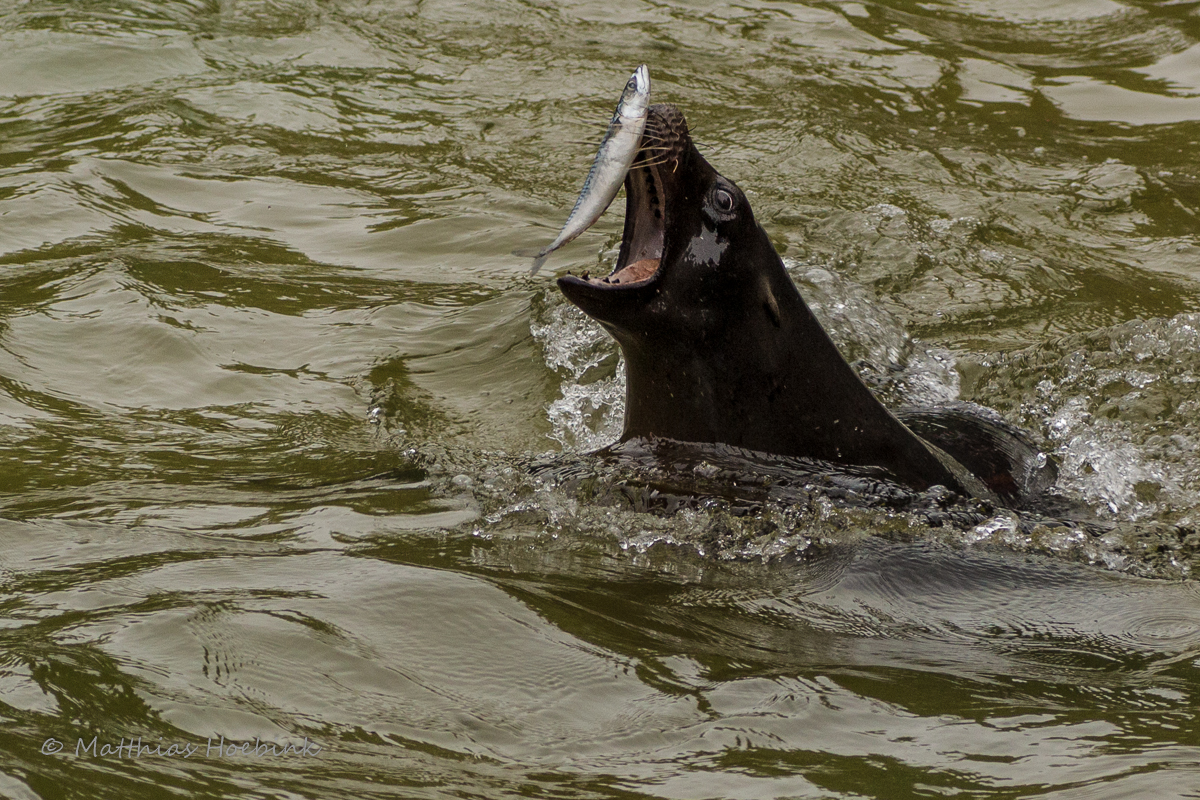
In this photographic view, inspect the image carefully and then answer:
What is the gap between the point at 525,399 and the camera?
17.4 ft

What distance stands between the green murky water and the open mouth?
0.68m

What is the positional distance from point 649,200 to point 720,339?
0.46 meters

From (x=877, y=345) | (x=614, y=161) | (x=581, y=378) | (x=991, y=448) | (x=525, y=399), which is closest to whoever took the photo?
(x=614, y=161)

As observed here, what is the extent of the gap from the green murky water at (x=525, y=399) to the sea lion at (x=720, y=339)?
1.16ft

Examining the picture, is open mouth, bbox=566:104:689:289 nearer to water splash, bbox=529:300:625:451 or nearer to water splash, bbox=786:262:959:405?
water splash, bbox=529:300:625:451

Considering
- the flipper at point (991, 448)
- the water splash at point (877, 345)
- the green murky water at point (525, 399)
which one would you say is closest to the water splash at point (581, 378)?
the green murky water at point (525, 399)

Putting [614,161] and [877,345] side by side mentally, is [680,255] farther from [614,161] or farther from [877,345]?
[877,345]

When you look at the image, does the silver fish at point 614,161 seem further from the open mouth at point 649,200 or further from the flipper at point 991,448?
the flipper at point 991,448

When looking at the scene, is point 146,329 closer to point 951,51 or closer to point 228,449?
point 228,449

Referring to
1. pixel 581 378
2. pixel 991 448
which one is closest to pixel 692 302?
pixel 991 448

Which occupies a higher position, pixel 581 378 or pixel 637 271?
pixel 637 271

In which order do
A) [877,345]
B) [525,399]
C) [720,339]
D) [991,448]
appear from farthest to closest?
[877,345] < [525,399] < [991,448] < [720,339]

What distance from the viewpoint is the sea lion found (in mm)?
3717

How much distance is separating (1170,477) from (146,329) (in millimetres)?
3915
